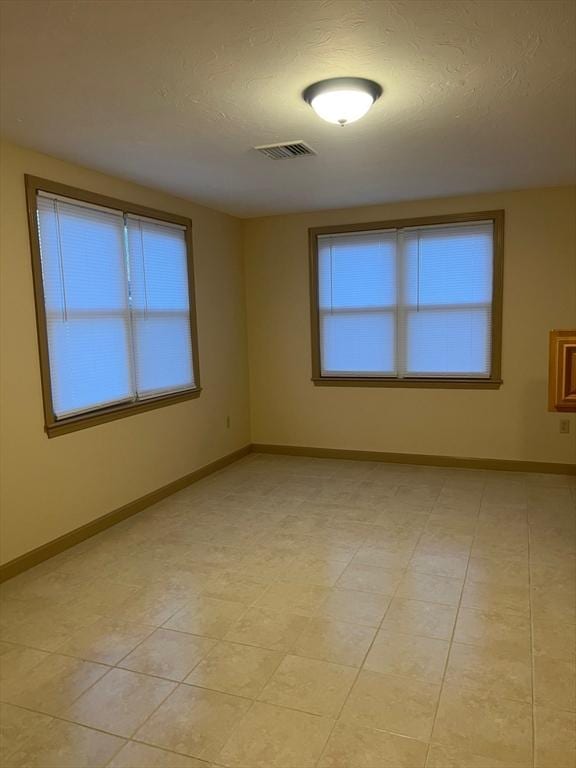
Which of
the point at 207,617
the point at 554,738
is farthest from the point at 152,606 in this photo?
the point at 554,738

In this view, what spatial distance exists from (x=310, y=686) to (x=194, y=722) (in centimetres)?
→ 46

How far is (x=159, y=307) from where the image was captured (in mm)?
4340

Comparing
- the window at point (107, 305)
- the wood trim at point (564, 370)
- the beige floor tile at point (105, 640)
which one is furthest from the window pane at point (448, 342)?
the beige floor tile at point (105, 640)

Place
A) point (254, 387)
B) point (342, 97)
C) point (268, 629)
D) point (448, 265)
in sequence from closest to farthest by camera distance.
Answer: point (342, 97)
point (268, 629)
point (448, 265)
point (254, 387)

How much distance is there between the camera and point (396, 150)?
3.38 meters

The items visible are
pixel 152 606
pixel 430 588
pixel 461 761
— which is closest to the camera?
pixel 461 761

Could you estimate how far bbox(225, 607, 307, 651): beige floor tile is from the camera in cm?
244

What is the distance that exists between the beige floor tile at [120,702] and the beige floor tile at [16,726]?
4.0 inches

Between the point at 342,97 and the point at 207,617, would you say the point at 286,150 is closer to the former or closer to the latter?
the point at 342,97

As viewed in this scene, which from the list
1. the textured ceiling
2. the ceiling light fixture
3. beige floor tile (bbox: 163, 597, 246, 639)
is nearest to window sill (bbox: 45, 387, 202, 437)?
beige floor tile (bbox: 163, 597, 246, 639)

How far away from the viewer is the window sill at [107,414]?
3416mm

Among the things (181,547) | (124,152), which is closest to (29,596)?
(181,547)

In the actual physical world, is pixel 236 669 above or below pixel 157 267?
below

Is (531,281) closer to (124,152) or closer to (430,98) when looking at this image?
(430,98)
